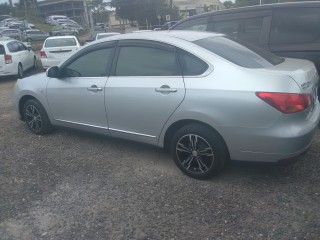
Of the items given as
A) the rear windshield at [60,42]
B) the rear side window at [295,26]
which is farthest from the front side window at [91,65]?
the rear windshield at [60,42]

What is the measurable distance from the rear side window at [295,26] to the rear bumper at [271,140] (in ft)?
6.67

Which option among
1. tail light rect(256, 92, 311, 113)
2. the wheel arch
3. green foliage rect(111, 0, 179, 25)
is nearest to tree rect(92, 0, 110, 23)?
green foliage rect(111, 0, 179, 25)

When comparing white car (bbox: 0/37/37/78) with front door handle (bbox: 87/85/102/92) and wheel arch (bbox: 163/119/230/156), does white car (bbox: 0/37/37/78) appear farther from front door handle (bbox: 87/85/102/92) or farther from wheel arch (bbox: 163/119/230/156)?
wheel arch (bbox: 163/119/230/156)

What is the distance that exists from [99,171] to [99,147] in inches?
32.1

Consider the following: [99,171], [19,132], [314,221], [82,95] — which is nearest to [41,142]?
[19,132]

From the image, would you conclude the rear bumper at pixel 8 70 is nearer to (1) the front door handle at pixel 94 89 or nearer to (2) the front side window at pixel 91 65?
(2) the front side window at pixel 91 65

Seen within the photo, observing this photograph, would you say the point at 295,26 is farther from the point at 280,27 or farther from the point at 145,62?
the point at 145,62

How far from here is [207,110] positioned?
12.3 feet

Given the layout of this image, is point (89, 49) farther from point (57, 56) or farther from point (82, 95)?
point (57, 56)

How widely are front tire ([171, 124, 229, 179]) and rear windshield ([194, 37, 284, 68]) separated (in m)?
0.85

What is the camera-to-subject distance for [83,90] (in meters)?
4.87

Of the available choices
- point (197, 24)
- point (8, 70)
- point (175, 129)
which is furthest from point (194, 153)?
point (8, 70)

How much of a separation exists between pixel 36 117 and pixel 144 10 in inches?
1888

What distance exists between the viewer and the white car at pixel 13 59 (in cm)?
1215
